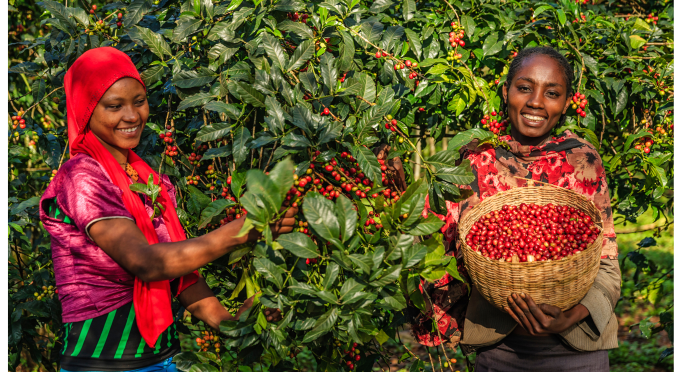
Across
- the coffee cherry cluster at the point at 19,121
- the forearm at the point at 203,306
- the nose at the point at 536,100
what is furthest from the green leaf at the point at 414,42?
the coffee cherry cluster at the point at 19,121

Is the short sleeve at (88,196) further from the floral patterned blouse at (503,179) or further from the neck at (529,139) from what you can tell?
the neck at (529,139)

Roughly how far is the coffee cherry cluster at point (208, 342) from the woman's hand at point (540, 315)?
1.13m

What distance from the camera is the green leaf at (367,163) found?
69.8 inches

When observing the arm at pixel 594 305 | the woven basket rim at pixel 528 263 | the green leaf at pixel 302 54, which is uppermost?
the green leaf at pixel 302 54

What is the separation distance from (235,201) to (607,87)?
6.24ft

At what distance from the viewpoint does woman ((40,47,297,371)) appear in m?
1.66

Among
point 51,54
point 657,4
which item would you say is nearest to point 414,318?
point 51,54

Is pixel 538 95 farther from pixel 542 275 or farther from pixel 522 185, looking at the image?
pixel 542 275

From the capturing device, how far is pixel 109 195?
1.73m

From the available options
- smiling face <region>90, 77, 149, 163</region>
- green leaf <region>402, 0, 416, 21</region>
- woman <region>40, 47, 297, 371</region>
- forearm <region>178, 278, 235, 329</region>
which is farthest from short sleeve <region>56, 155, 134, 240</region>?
green leaf <region>402, 0, 416, 21</region>

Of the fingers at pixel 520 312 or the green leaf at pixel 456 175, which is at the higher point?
the green leaf at pixel 456 175

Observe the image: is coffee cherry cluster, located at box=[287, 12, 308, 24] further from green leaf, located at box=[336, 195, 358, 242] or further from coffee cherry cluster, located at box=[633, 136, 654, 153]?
coffee cherry cluster, located at box=[633, 136, 654, 153]

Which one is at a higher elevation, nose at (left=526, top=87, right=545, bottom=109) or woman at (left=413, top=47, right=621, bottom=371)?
nose at (left=526, top=87, right=545, bottom=109)

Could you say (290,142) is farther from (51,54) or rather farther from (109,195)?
(51,54)
